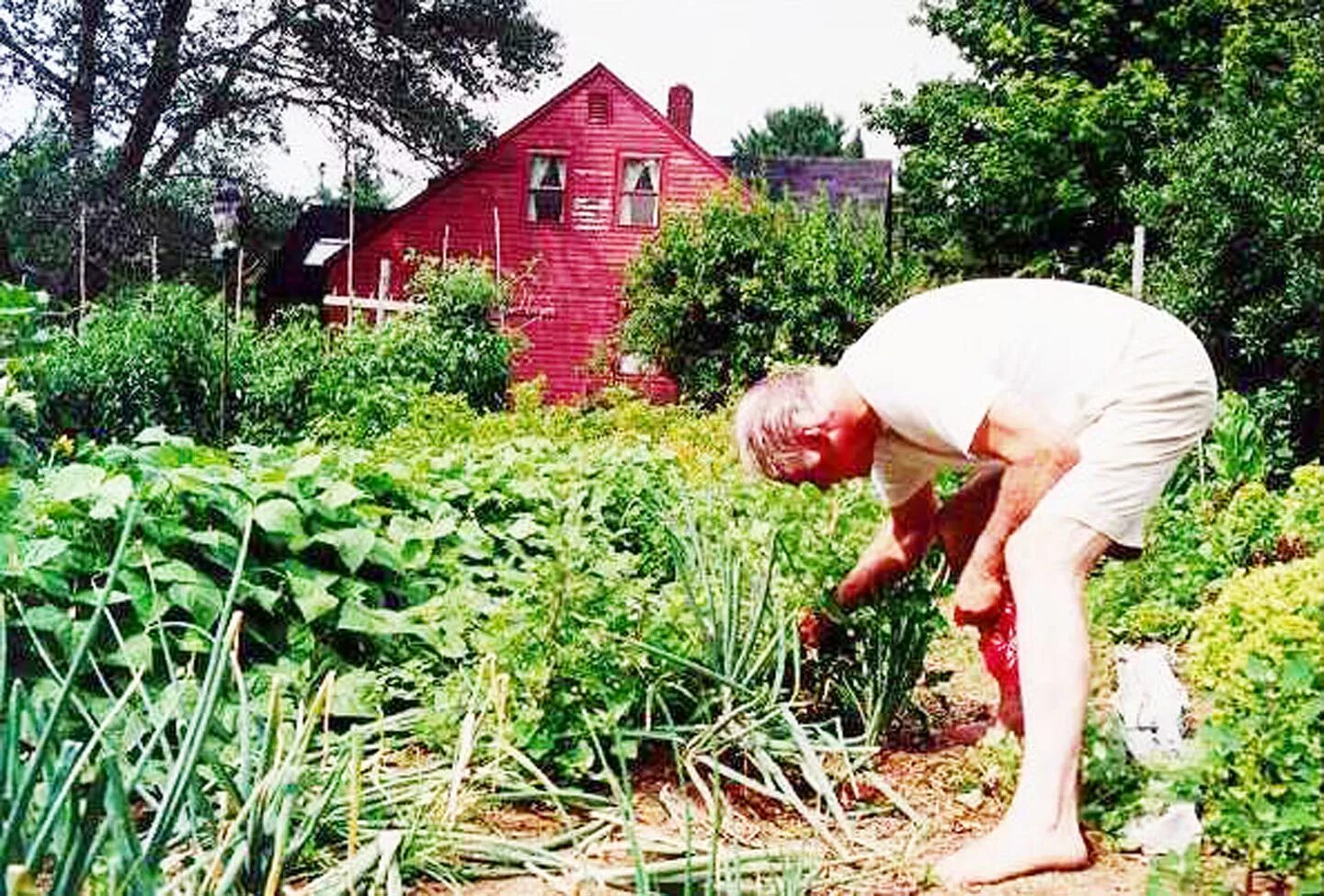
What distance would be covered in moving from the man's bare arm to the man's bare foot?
578 millimetres

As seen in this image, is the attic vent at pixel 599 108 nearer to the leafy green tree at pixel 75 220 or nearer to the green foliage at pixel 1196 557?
the leafy green tree at pixel 75 220

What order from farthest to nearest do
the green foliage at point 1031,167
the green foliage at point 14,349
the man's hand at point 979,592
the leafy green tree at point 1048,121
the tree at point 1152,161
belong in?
1. the green foliage at point 1031,167
2. the leafy green tree at point 1048,121
3. the tree at point 1152,161
4. the green foliage at point 14,349
5. the man's hand at point 979,592

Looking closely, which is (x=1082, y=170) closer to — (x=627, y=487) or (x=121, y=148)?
(x=121, y=148)

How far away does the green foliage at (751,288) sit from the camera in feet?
49.0

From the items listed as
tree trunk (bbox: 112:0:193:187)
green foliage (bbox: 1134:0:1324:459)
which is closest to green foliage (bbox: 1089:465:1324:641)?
green foliage (bbox: 1134:0:1324:459)

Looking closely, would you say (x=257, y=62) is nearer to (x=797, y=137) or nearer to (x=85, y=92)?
(x=85, y=92)

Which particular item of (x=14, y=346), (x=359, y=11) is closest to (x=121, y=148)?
(x=359, y=11)

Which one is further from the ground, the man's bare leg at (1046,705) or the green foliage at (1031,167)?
the green foliage at (1031,167)

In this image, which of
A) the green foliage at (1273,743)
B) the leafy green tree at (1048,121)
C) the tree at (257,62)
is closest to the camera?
the green foliage at (1273,743)

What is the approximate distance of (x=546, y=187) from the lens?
1903cm

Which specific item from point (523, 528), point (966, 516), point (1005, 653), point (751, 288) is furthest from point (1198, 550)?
point (751, 288)

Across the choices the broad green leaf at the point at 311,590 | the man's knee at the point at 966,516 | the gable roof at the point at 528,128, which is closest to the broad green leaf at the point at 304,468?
the broad green leaf at the point at 311,590

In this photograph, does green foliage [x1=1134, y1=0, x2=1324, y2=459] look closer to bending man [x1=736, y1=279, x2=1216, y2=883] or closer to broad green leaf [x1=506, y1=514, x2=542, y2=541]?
broad green leaf [x1=506, y1=514, x2=542, y2=541]

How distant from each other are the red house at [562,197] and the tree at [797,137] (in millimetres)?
1892
